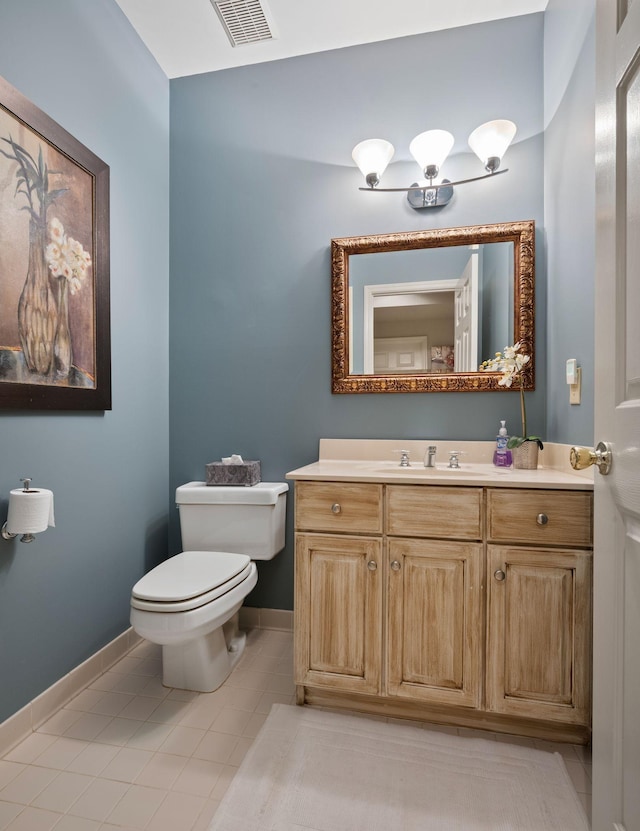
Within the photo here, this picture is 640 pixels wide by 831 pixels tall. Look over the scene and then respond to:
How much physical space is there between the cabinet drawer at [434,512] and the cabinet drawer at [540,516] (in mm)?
49

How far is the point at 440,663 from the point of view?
147 centimetres

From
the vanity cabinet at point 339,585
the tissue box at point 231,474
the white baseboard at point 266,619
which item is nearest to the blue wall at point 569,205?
the vanity cabinet at point 339,585

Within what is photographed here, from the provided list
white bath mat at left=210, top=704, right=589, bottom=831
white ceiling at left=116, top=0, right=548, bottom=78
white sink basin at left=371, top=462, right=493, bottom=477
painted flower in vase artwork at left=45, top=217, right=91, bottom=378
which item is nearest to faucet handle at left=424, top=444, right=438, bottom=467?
white sink basin at left=371, top=462, right=493, bottom=477

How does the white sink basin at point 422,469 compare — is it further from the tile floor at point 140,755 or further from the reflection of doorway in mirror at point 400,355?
the tile floor at point 140,755

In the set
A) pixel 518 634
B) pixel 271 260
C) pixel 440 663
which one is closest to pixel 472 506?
pixel 518 634

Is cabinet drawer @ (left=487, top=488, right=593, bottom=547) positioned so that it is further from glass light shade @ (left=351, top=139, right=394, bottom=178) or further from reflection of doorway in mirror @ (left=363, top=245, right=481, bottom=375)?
glass light shade @ (left=351, top=139, right=394, bottom=178)

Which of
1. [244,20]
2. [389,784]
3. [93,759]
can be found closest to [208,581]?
[93,759]

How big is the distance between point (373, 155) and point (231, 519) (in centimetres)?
169

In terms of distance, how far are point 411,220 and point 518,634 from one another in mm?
1684

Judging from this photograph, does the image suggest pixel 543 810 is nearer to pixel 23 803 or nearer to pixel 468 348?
pixel 23 803

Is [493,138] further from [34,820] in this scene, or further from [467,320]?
[34,820]

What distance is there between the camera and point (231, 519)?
1991 mm

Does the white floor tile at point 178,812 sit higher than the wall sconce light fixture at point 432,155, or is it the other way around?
the wall sconce light fixture at point 432,155

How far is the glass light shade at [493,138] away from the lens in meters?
1.83
